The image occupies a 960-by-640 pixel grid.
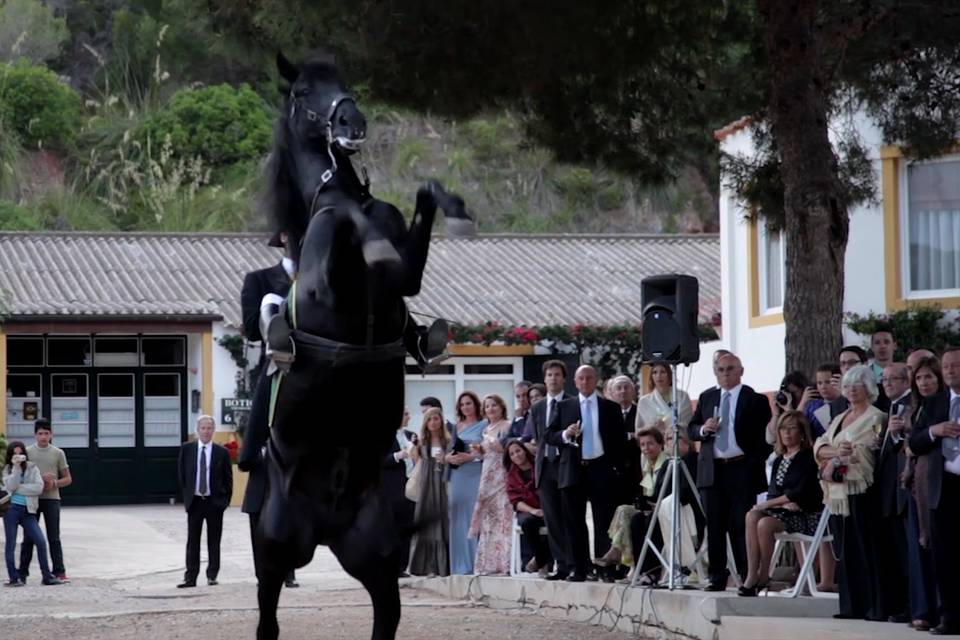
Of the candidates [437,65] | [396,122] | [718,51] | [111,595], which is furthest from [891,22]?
[396,122]

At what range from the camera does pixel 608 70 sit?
13398mm

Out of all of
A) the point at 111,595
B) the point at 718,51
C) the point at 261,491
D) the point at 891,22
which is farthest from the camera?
the point at 111,595

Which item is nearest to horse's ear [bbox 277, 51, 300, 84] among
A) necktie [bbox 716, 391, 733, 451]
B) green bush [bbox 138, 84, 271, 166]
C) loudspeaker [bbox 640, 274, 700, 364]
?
loudspeaker [bbox 640, 274, 700, 364]

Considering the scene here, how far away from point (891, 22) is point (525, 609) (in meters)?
6.04

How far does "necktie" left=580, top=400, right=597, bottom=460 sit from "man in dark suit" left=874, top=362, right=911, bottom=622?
3.52 meters

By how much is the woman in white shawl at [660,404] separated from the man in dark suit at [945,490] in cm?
386

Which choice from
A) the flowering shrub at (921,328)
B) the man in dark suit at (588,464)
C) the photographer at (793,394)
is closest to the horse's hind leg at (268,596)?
the photographer at (793,394)

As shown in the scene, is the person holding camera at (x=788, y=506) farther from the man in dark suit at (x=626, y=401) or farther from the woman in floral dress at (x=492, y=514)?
the woman in floral dress at (x=492, y=514)

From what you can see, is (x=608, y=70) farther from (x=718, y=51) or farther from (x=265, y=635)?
(x=265, y=635)

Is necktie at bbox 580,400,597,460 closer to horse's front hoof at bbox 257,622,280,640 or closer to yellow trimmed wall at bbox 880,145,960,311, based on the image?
horse's front hoof at bbox 257,622,280,640

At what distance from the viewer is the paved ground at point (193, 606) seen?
13461 mm

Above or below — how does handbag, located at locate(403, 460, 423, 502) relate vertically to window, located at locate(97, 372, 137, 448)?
below

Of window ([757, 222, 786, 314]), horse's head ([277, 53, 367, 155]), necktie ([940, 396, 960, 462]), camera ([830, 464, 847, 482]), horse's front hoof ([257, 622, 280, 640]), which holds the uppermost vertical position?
window ([757, 222, 786, 314])

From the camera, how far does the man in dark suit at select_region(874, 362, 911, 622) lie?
10.8 m
